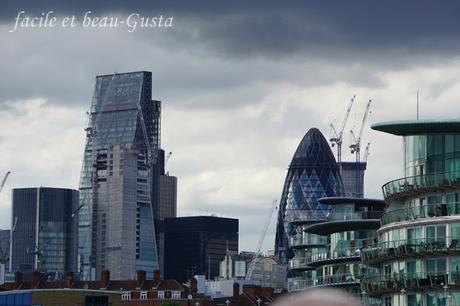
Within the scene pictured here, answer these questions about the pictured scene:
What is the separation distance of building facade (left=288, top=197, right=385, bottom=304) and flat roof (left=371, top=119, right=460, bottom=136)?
122 ft

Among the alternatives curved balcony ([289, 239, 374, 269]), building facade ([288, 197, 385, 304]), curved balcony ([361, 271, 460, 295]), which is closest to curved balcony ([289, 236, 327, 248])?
building facade ([288, 197, 385, 304])

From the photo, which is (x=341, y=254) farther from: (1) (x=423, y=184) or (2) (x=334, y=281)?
(1) (x=423, y=184)

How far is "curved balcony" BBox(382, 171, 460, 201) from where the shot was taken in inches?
3273

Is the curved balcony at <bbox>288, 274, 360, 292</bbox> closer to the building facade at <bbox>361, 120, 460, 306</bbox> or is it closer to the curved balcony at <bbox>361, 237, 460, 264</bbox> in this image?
the curved balcony at <bbox>361, 237, 460, 264</bbox>

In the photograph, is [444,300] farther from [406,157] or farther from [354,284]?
[354,284]

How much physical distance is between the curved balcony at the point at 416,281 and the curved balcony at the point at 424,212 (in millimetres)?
2916

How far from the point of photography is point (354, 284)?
12606 centimetres

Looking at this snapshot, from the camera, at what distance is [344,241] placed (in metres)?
130

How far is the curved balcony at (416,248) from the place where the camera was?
8319cm

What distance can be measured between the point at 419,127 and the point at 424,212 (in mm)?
4619

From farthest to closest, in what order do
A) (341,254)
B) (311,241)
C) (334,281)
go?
(311,241)
(341,254)
(334,281)

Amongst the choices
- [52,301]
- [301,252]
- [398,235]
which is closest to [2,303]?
[52,301]

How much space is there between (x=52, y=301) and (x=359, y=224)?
214ft

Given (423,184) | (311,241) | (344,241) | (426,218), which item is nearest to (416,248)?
(426,218)
